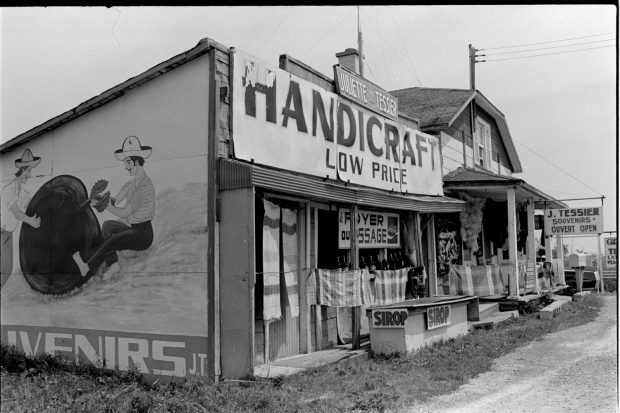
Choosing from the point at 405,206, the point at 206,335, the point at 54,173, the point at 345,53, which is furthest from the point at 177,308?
the point at 345,53

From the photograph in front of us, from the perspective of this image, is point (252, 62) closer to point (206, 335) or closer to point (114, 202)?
point (114, 202)

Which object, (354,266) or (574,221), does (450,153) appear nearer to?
(574,221)

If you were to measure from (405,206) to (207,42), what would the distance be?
22.1 feet

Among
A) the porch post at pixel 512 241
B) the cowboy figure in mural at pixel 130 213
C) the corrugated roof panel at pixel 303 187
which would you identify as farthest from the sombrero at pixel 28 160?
the porch post at pixel 512 241

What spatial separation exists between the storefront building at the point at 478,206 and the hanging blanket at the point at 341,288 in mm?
5943

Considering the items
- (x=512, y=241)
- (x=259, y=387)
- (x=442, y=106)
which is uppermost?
(x=442, y=106)

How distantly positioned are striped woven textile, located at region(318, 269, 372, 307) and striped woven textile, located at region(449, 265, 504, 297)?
5.78 metres

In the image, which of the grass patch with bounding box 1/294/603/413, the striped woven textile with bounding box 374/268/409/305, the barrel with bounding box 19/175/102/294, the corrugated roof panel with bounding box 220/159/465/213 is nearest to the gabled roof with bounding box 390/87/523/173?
the corrugated roof panel with bounding box 220/159/465/213

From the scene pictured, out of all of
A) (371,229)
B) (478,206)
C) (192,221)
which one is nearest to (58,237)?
(192,221)

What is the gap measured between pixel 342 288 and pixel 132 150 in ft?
15.0

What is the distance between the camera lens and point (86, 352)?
10.3 meters

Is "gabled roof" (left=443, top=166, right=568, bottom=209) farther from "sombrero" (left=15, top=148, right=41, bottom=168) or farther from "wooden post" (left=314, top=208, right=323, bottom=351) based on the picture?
"sombrero" (left=15, top=148, right=41, bottom=168)

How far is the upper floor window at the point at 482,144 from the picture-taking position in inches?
922

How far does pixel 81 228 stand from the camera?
1066 centimetres
